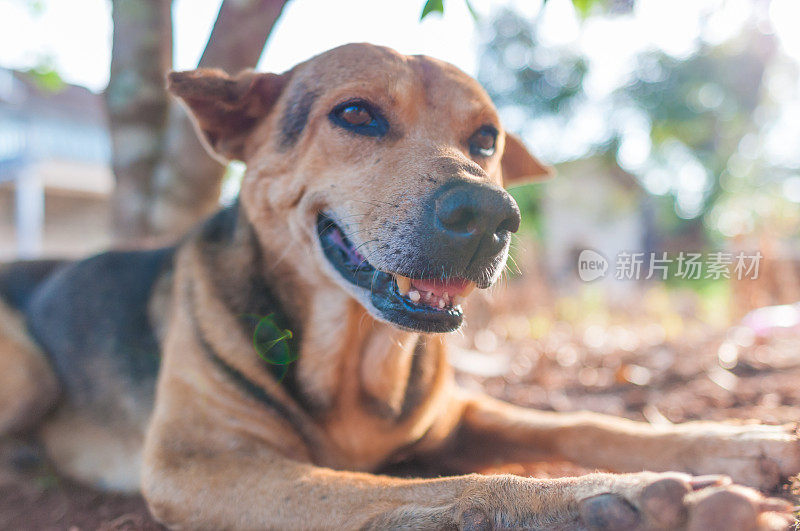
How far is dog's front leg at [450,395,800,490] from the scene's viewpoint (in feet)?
6.43

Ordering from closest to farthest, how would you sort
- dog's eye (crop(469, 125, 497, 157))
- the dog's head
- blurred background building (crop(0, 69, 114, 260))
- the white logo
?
the dog's head < dog's eye (crop(469, 125, 497, 157)) < the white logo < blurred background building (crop(0, 69, 114, 260))

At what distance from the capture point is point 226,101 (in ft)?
8.23

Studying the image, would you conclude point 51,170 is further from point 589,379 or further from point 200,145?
point 589,379

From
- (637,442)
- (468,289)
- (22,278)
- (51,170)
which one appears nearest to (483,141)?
(468,289)

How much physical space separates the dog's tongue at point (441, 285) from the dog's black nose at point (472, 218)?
7.0 inches

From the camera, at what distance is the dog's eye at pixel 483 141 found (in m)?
2.49

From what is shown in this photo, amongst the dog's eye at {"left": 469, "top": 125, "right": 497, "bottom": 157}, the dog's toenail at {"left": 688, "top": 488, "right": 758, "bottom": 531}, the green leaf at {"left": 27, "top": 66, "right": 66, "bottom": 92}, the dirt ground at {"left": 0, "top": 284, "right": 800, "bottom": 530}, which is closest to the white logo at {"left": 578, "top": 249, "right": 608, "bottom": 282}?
the dirt ground at {"left": 0, "top": 284, "right": 800, "bottom": 530}

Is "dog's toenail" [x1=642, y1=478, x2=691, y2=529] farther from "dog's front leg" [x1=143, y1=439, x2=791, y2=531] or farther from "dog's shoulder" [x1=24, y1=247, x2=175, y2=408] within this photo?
"dog's shoulder" [x1=24, y1=247, x2=175, y2=408]

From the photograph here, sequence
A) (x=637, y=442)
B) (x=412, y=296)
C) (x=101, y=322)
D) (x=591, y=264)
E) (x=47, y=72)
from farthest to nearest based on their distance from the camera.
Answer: (x=47, y=72), (x=591, y=264), (x=101, y=322), (x=637, y=442), (x=412, y=296)

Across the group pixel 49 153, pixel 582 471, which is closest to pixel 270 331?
pixel 582 471

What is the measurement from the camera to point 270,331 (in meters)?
A: 2.37

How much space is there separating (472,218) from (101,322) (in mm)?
2292

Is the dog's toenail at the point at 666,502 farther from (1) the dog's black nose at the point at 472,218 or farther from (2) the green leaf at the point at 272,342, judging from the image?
(2) the green leaf at the point at 272,342
